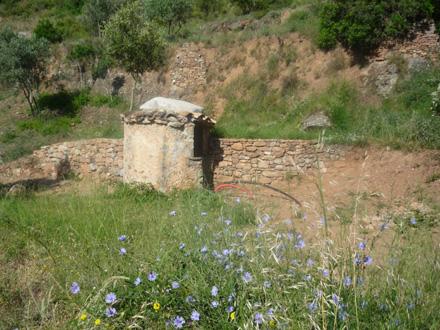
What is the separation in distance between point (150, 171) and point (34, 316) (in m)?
5.05

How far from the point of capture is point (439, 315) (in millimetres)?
1292

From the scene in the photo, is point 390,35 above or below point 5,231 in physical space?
above

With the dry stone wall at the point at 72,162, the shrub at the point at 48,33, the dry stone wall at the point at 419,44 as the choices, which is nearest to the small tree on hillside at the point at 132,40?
the dry stone wall at the point at 72,162

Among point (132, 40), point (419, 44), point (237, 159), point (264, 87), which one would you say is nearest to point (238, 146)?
point (237, 159)

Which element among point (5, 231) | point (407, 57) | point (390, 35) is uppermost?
point (390, 35)

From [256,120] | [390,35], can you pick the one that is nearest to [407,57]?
[390,35]

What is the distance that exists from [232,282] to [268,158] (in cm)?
734

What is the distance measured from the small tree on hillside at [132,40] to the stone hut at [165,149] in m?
7.10

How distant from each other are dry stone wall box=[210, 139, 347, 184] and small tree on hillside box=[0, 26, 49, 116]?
11.9 m

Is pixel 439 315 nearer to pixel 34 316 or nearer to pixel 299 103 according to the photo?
pixel 34 316

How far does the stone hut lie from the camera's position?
6859 millimetres

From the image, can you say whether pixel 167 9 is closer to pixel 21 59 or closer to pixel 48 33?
pixel 48 33

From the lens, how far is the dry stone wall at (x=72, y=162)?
9469 millimetres

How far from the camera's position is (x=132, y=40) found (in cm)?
1271
